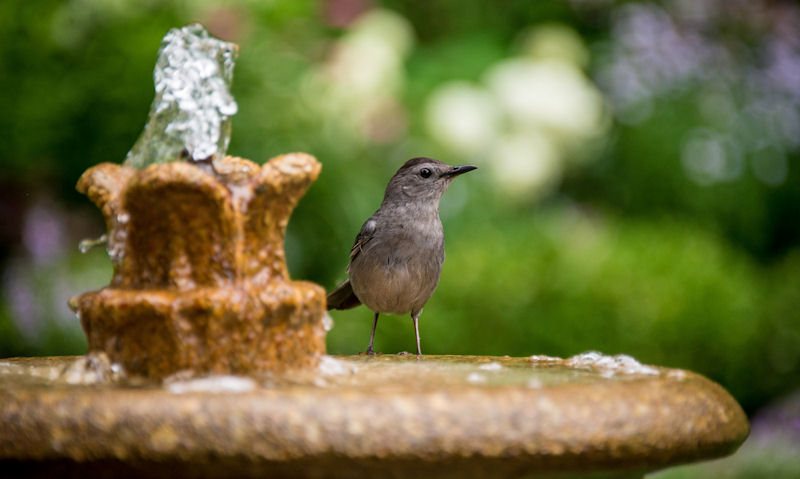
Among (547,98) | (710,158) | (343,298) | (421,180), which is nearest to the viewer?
(421,180)

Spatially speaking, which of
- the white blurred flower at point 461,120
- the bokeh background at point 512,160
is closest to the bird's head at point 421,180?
the bokeh background at point 512,160

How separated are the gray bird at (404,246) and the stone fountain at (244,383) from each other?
2.22 ft

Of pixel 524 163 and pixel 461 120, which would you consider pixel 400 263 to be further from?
pixel 524 163

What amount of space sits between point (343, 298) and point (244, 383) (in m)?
1.82

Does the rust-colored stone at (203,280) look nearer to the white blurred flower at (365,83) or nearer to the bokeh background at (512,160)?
the bokeh background at (512,160)

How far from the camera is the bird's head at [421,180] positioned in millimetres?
3500

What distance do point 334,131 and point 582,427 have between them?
5622 mm

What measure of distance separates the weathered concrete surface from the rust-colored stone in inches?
12.8

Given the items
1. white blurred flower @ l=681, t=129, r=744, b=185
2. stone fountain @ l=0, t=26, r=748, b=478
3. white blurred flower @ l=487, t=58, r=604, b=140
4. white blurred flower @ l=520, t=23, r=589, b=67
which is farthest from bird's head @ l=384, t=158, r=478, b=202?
white blurred flower @ l=520, t=23, r=589, b=67

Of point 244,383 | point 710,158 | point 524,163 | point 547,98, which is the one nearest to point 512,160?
point 524,163

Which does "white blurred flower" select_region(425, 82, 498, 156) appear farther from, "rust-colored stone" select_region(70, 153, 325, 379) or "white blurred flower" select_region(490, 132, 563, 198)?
"rust-colored stone" select_region(70, 153, 325, 379)

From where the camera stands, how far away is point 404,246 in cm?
341

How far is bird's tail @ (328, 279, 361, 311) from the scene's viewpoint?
3734mm

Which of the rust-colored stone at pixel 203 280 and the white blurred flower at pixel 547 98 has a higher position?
the white blurred flower at pixel 547 98
